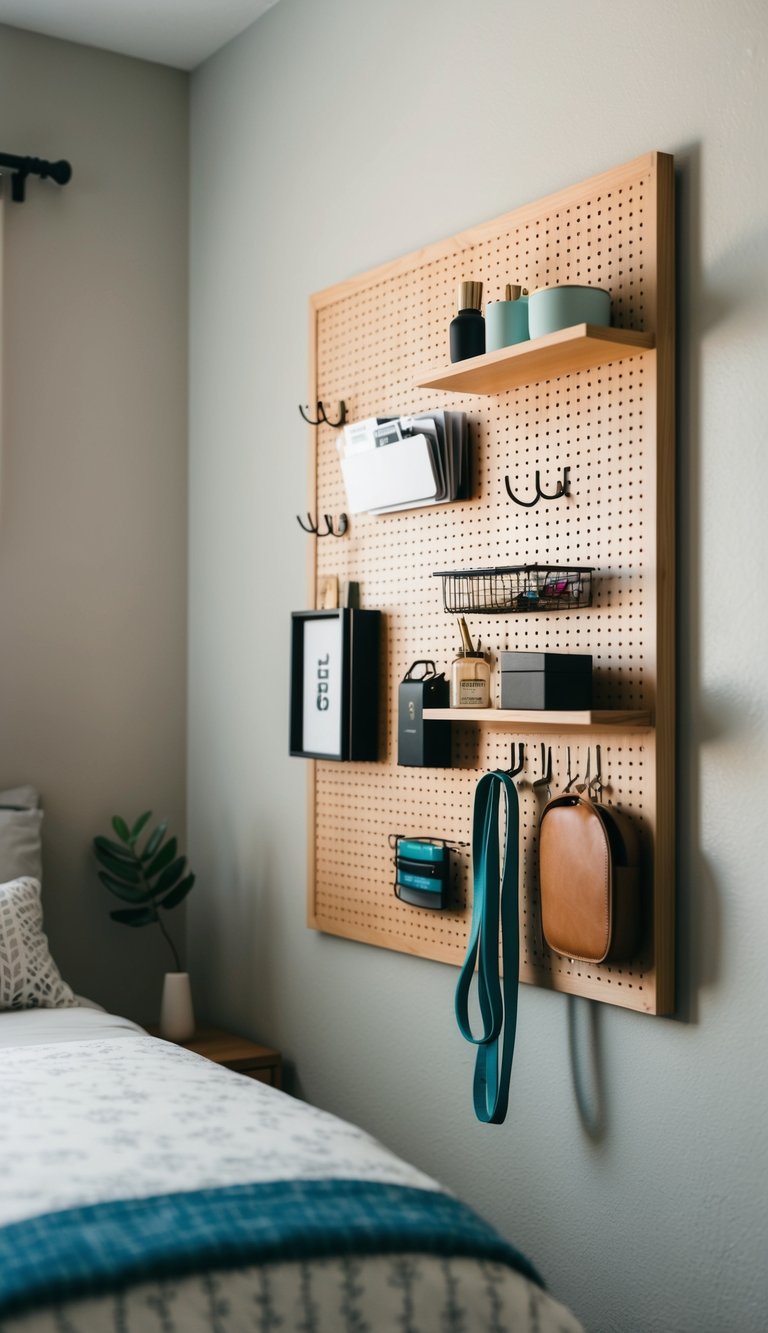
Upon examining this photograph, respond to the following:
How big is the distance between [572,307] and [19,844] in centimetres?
184

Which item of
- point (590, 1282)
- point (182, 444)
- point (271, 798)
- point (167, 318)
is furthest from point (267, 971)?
point (167, 318)

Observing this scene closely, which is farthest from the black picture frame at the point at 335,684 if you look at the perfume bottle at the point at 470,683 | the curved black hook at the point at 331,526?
the perfume bottle at the point at 470,683

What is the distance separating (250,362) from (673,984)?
1.96 m

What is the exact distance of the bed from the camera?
1.26 meters

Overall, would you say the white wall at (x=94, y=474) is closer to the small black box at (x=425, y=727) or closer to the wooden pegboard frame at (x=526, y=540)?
the wooden pegboard frame at (x=526, y=540)

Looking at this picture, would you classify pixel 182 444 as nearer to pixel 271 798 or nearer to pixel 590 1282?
pixel 271 798

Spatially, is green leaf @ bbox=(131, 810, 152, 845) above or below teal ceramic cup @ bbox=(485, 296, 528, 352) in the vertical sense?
below

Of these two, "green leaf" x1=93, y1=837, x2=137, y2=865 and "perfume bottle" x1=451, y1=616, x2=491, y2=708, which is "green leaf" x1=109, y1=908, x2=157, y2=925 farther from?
"perfume bottle" x1=451, y1=616, x2=491, y2=708

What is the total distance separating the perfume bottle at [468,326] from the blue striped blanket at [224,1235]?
4.73 ft

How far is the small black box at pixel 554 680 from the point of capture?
211cm

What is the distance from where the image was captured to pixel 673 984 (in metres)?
2.05

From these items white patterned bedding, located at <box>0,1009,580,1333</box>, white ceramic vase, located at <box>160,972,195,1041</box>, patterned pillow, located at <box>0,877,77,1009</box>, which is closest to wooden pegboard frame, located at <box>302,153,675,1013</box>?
white ceramic vase, located at <box>160,972,195,1041</box>

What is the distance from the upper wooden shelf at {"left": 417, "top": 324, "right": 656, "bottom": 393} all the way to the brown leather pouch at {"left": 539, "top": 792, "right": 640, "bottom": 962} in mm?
723

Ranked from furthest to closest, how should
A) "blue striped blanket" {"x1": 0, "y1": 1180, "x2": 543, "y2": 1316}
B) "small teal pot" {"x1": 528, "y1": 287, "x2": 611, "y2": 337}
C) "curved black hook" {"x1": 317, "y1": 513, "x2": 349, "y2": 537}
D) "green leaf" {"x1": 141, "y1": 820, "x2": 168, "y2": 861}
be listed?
"green leaf" {"x1": 141, "y1": 820, "x2": 168, "y2": 861}, "curved black hook" {"x1": 317, "y1": 513, "x2": 349, "y2": 537}, "small teal pot" {"x1": 528, "y1": 287, "x2": 611, "y2": 337}, "blue striped blanket" {"x1": 0, "y1": 1180, "x2": 543, "y2": 1316}
